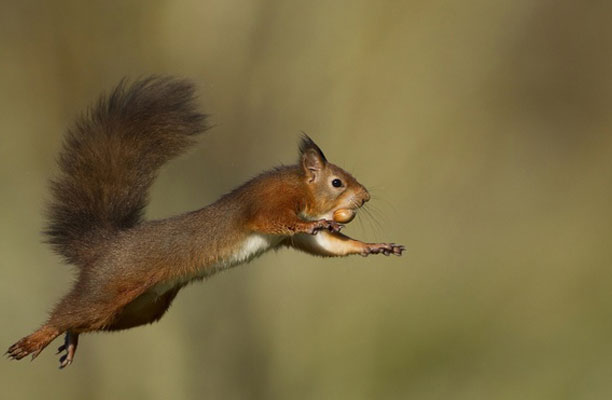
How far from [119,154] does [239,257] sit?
62 centimetres

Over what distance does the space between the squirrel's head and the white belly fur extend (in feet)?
0.61

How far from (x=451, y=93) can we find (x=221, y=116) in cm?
120

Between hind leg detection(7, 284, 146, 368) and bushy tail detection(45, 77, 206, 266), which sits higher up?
bushy tail detection(45, 77, 206, 266)

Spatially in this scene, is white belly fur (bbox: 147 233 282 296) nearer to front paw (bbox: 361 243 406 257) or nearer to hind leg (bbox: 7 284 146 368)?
hind leg (bbox: 7 284 146 368)

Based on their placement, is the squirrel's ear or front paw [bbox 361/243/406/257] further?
the squirrel's ear

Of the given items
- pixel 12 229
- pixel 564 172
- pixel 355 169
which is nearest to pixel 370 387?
pixel 355 169

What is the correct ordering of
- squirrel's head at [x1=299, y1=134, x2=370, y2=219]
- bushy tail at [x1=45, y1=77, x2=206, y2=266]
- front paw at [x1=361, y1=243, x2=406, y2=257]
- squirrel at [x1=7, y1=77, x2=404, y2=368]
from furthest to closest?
bushy tail at [x1=45, y1=77, x2=206, y2=266]
squirrel's head at [x1=299, y1=134, x2=370, y2=219]
squirrel at [x1=7, y1=77, x2=404, y2=368]
front paw at [x1=361, y1=243, x2=406, y2=257]

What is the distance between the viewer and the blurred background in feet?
17.4

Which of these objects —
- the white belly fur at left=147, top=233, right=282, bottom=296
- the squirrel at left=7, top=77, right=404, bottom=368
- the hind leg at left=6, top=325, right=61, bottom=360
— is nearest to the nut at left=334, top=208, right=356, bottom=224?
the squirrel at left=7, top=77, right=404, bottom=368

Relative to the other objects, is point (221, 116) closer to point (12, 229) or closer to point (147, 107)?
point (12, 229)

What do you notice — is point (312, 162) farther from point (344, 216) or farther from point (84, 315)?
point (84, 315)

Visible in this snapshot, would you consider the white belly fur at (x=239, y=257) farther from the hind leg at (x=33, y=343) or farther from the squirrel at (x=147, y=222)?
the hind leg at (x=33, y=343)

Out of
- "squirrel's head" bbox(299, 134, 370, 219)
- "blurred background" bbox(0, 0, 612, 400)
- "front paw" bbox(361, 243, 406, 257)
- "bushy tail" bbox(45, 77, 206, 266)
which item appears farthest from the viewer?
"blurred background" bbox(0, 0, 612, 400)

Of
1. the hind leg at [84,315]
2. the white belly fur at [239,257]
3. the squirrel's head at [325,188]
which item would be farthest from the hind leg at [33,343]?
the squirrel's head at [325,188]
